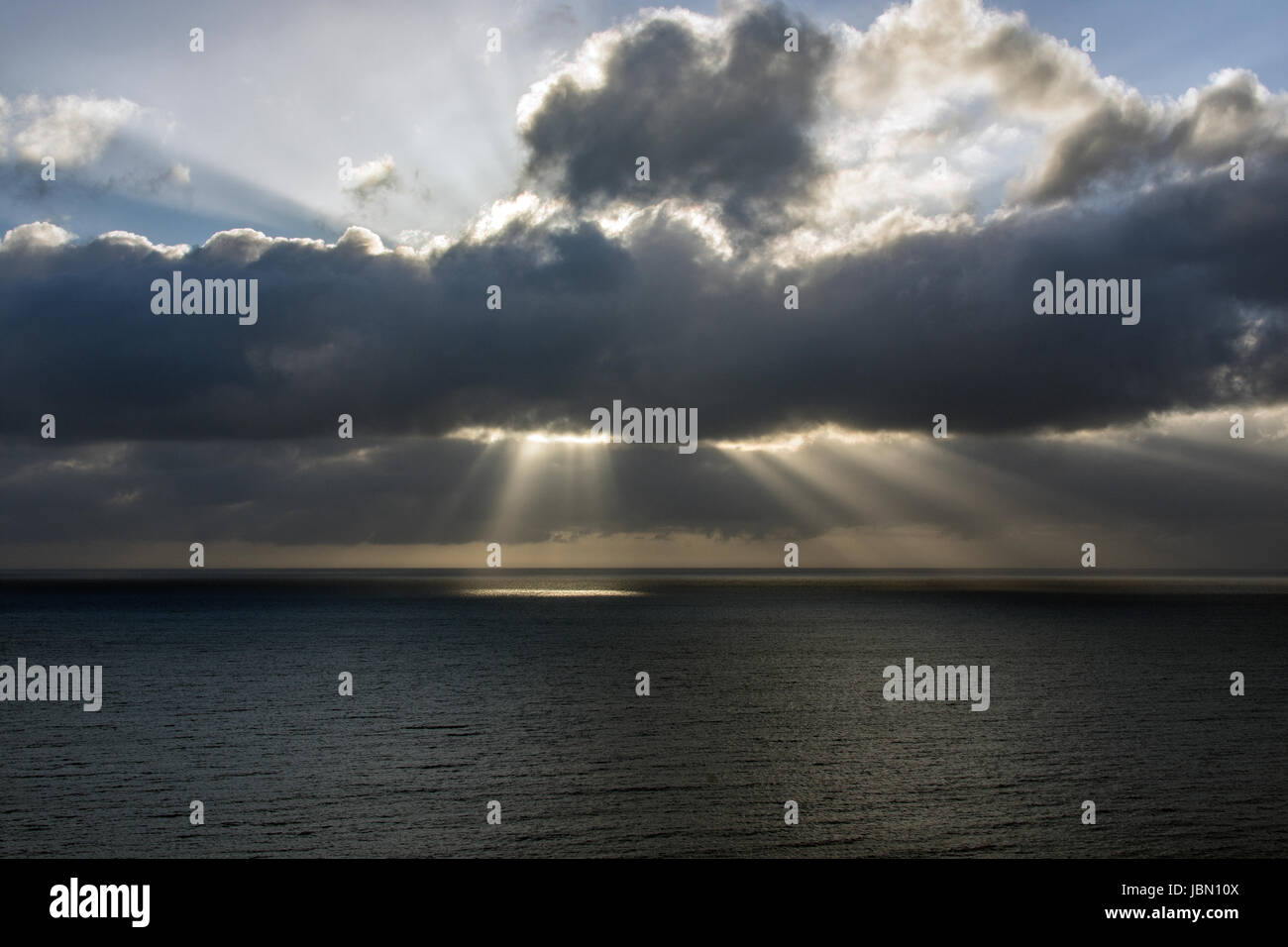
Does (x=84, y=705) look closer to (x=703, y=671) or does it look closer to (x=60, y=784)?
(x=60, y=784)

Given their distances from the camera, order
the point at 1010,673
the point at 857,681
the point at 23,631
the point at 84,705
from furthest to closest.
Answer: the point at 23,631 → the point at 1010,673 → the point at 857,681 → the point at 84,705

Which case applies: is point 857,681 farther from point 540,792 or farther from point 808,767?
point 540,792

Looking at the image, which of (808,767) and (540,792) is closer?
(540,792)

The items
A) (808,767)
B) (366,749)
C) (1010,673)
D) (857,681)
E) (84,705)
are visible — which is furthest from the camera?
(1010,673)

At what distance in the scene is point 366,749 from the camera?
2269 inches

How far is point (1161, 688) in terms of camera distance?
8688cm

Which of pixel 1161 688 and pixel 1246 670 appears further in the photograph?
pixel 1246 670

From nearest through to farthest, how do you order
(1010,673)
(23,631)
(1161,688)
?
(1161,688) → (1010,673) → (23,631)
